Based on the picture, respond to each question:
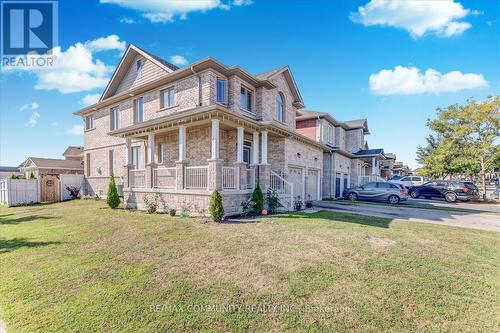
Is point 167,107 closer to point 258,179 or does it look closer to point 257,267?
point 258,179

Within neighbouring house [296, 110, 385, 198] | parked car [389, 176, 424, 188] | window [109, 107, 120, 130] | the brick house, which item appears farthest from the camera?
parked car [389, 176, 424, 188]

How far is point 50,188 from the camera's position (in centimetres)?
1766

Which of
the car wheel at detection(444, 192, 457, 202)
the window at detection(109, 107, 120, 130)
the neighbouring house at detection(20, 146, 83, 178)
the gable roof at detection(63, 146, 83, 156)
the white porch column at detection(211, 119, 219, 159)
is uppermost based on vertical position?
the window at detection(109, 107, 120, 130)

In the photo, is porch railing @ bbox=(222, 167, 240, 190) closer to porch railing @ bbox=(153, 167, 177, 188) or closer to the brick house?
the brick house

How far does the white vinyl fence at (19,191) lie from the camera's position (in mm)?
15938

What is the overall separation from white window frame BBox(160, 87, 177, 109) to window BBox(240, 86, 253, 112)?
380 cm

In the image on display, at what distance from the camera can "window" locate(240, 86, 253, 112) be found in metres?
13.3

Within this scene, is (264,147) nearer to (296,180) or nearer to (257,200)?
(257,200)

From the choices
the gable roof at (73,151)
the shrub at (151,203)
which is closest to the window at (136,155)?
the shrub at (151,203)

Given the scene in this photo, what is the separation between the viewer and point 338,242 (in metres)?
6.52

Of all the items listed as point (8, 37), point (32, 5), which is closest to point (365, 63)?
point (32, 5)

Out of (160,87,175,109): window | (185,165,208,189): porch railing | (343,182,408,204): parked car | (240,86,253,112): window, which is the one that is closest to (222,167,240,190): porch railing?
(185,165,208,189): porch railing

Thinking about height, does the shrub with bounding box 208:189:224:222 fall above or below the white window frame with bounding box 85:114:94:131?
below

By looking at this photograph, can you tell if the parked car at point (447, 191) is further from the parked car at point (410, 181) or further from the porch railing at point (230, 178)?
the porch railing at point (230, 178)
